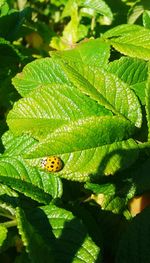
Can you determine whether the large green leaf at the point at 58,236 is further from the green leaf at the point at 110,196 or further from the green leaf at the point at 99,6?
the green leaf at the point at 99,6

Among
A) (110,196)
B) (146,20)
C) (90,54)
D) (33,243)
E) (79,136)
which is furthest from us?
(146,20)

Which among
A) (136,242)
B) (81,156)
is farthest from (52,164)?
(136,242)

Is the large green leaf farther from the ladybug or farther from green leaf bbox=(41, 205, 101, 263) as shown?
the ladybug

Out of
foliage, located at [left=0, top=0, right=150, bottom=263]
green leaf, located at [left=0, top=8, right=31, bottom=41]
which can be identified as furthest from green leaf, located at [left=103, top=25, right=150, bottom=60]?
green leaf, located at [left=0, top=8, right=31, bottom=41]

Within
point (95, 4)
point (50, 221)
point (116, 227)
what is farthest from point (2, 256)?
point (95, 4)

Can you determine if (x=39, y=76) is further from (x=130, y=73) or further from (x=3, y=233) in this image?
(x=3, y=233)
